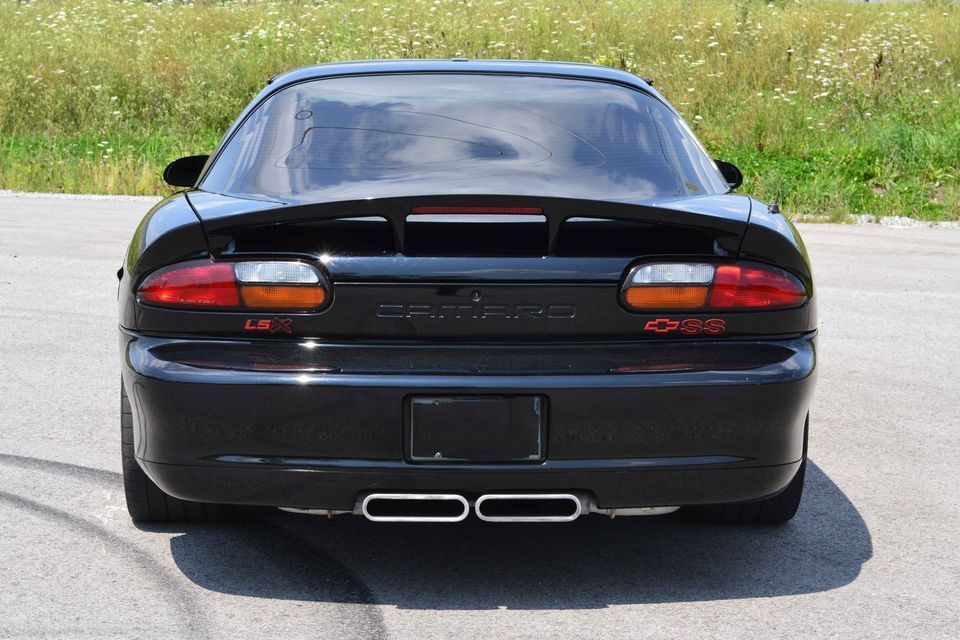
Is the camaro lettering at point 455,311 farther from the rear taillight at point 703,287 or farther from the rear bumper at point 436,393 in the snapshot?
the rear taillight at point 703,287

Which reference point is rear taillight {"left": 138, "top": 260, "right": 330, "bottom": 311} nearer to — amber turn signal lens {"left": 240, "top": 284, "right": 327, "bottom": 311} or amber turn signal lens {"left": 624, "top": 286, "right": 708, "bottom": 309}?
amber turn signal lens {"left": 240, "top": 284, "right": 327, "bottom": 311}

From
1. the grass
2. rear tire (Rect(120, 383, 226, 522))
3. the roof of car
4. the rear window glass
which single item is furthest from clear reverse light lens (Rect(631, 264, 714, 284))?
the grass

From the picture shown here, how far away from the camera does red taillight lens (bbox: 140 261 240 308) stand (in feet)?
11.4

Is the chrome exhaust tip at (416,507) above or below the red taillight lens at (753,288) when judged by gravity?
below

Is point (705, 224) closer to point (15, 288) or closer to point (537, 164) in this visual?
point (537, 164)

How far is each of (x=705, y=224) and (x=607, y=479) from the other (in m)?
0.71

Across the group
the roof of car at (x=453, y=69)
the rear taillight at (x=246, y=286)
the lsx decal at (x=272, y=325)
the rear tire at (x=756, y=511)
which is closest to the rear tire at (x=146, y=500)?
the rear taillight at (x=246, y=286)

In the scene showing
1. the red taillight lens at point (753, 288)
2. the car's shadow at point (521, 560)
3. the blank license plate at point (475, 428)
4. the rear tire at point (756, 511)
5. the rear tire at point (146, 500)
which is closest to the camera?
the blank license plate at point (475, 428)

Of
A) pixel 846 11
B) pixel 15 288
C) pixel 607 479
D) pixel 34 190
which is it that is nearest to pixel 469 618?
pixel 607 479

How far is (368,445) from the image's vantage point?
3.42 metres

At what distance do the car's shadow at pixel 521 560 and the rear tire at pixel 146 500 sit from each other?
0.06 m

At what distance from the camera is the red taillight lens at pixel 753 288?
11.5 feet

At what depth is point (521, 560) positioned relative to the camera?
Result: 157 inches

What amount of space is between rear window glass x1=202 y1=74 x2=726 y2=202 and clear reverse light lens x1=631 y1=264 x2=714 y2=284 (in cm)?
26
